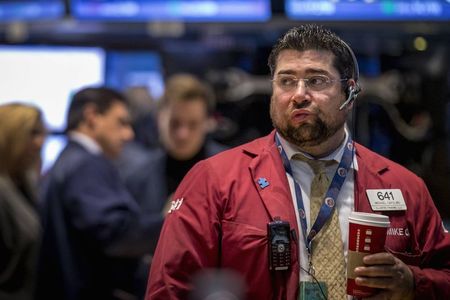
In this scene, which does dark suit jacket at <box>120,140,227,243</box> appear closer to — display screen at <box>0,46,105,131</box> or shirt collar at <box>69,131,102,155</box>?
shirt collar at <box>69,131,102,155</box>

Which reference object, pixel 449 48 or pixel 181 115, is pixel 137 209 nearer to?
pixel 181 115

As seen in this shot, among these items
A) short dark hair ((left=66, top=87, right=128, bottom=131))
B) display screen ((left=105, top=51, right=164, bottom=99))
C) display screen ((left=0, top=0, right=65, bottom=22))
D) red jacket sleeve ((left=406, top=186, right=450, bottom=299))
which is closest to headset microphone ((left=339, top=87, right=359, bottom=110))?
red jacket sleeve ((left=406, top=186, right=450, bottom=299))

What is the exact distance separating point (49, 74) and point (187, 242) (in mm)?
3251

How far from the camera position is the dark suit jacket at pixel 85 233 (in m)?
4.20

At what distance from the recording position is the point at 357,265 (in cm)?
242

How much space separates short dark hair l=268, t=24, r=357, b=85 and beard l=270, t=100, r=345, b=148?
16 centimetres

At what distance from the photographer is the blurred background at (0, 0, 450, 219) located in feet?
13.5

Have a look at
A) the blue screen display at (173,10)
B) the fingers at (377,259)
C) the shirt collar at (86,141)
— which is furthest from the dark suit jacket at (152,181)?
the fingers at (377,259)

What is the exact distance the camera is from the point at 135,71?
572 centimetres

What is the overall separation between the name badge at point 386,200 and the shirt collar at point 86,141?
2062 millimetres

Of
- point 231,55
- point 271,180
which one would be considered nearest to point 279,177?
point 271,180

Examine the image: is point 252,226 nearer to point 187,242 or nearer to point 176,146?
point 187,242

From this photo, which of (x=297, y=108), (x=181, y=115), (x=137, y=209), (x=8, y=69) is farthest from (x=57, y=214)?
(x=297, y=108)

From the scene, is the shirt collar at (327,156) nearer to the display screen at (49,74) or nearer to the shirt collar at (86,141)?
the shirt collar at (86,141)
